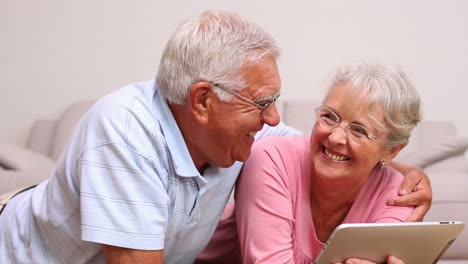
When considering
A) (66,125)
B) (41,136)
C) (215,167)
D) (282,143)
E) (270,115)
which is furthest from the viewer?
(41,136)

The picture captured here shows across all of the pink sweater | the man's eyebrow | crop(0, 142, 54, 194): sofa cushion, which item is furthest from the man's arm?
crop(0, 142, 54, 194): sofa cushion

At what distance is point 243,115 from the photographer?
1.37 meters

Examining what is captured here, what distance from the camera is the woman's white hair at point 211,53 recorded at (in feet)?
4.27

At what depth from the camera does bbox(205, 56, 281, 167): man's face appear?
1.35 meters

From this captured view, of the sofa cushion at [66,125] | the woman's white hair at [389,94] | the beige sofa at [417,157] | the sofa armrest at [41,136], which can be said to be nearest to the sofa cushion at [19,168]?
the beige sofa at [417,157]

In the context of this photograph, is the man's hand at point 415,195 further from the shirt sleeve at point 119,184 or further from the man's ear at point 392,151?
the shirt sleeve at point 119,184

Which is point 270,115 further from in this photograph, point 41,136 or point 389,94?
point 41,136

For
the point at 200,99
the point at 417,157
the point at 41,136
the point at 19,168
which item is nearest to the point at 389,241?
the point at 200,99

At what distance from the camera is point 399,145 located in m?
1.56

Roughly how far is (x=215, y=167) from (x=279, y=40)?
2045 millimetres

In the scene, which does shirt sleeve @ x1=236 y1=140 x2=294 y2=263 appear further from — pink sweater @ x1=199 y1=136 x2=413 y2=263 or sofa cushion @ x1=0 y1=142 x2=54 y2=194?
sofa cushion @ x1=0 y1=142 x2=54 y2=194

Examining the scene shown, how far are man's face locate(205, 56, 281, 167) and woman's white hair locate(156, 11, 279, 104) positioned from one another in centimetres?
2

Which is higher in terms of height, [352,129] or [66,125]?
[352,129]

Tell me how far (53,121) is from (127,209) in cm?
237
